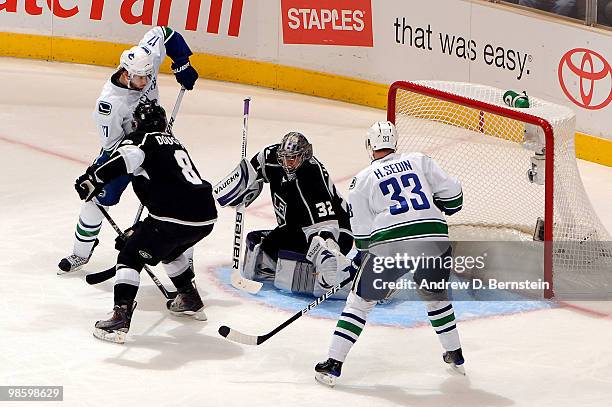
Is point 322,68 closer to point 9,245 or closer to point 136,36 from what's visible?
point 136,36

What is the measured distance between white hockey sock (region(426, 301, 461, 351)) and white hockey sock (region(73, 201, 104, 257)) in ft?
6.08

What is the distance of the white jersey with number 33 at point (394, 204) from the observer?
5.01 meters

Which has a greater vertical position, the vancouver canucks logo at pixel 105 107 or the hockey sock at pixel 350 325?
the vancouver canucks logo at pixel 105 107

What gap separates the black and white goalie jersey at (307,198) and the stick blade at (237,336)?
2.52ft

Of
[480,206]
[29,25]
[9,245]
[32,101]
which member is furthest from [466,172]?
[29,25]

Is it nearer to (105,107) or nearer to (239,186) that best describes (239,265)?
(239,186)


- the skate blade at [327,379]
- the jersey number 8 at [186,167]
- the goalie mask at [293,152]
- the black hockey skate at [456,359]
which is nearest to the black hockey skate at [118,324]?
the jersey number 8 at [186,167]

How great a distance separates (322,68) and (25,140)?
229cm

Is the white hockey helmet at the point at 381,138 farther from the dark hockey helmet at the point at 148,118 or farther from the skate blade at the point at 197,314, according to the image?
the skate blade at the point at 197,314

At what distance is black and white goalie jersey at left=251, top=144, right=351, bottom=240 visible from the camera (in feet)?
19.6

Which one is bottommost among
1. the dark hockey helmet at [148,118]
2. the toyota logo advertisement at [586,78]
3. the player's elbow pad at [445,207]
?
the player's elbow pad at [445,207]

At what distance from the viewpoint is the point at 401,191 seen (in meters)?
5.02

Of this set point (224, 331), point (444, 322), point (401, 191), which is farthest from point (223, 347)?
point (401, 191)

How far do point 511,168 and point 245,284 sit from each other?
1.46 meters
